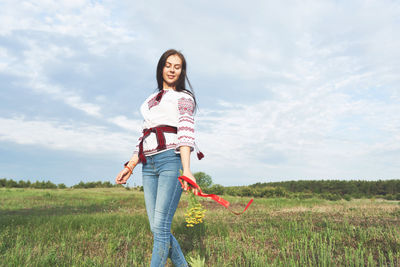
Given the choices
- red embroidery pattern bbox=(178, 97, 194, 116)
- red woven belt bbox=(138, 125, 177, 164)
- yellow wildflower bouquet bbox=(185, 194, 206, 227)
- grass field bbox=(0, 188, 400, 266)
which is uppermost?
red embroidery pattern bbox=(178, 97, 194, 116)

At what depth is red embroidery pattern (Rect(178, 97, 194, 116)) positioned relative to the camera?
282 centimetres

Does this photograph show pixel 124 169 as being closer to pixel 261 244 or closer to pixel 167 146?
pixel 167 146

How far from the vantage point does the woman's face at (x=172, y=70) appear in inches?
124

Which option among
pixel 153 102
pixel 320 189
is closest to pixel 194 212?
pixel 153 102

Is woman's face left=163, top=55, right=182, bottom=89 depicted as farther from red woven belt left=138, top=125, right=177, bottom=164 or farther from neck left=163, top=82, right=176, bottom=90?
red woven belt left=138, top=125, right=177, bottom=164

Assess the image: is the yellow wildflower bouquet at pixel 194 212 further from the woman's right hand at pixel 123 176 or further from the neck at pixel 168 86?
the neck at pixel 168 86

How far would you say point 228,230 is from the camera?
607 cm

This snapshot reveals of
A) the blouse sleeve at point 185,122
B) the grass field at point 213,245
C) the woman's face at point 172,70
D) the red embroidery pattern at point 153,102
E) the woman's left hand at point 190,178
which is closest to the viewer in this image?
the woman's left hand at point 190,178

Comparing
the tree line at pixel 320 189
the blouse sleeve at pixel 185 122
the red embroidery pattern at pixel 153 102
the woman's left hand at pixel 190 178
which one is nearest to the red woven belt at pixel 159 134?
the blouse sleeve at pixel 185 122

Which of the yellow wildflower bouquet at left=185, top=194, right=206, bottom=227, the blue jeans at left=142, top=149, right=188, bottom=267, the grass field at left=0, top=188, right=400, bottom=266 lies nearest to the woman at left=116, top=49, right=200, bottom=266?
the blue jeans at left=142, top=149, right=188, bottom=267

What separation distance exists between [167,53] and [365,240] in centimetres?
512

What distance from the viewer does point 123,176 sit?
322cm

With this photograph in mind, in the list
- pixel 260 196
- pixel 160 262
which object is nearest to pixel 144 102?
pixel 160 262

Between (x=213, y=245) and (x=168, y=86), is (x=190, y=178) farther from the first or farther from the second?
(x=213, y=245)
